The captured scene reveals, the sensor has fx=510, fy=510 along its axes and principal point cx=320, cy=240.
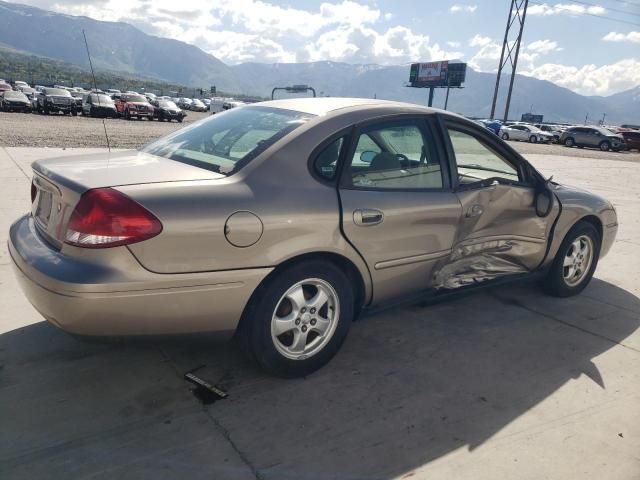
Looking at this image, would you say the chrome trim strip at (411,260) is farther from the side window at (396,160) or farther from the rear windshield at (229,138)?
the rear windshield at (229,138)

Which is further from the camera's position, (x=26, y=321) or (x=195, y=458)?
(x=26, y=321)

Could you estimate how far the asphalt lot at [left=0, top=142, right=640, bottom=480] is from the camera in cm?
223

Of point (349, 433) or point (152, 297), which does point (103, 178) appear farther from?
point (349, 433)

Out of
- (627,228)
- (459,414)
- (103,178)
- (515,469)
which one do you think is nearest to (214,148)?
(103,178)

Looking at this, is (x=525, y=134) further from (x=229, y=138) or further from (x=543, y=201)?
(x=229, y=138)

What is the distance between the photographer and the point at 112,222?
2229 mm

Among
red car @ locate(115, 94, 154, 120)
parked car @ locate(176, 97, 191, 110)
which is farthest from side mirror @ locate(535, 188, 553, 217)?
parked car @ locate(176, 97, 191, 110)

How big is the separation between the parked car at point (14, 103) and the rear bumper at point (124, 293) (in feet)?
99.0

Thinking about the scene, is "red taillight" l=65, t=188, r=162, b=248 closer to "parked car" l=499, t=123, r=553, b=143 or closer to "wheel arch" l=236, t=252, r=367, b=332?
"wheel arch" l=236, t=252, r=367, b=332

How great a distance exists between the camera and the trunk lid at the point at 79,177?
240 centimetres

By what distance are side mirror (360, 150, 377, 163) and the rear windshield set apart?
1.23 ft

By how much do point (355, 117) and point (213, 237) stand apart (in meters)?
1.17

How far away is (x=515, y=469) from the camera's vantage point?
2283mm

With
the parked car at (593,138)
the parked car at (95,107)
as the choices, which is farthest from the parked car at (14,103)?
the parked car at (593,138)
